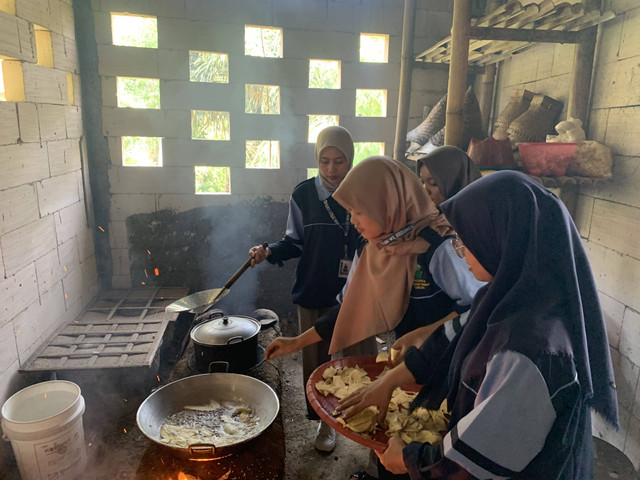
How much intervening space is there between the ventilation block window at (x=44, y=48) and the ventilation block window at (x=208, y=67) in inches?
56.1

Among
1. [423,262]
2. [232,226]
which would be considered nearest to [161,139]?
[232,226]

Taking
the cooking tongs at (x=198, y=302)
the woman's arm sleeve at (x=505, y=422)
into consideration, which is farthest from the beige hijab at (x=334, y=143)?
the woman's arm sleeve at (x=505, y=422)

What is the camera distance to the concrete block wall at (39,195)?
3441mm

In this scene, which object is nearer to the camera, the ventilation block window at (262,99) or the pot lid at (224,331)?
the pot lid at (224,331)

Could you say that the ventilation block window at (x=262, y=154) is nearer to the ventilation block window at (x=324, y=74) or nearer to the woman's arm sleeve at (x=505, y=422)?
the ventilation block window at (x=324, y=74)

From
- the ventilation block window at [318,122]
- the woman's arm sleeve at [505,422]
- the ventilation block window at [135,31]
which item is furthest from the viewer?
the ventilation block window at [318,122]

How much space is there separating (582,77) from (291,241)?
2469 mm

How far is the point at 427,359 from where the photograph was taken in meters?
1.72

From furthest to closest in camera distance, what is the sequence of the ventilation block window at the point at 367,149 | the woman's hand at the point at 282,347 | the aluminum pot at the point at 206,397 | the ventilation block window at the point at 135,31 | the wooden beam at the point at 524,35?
the ventilation block window at the point at 367,149, the ventilation block window at the point at 135,31, the wooden beam at the point at 524,35, the woman's hand at the point at 282,347, the aluminum pot at the point at 206,397

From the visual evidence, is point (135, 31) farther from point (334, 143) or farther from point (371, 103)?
point (334, 143)

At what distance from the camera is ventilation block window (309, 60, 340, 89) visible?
5438 mm

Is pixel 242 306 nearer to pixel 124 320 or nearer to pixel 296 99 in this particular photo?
pixel 124 320

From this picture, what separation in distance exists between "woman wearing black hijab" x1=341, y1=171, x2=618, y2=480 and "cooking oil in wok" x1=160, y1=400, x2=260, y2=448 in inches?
40.5

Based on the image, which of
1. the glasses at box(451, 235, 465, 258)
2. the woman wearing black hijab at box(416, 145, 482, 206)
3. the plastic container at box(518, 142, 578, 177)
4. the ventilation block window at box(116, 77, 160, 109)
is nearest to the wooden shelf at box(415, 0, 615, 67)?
the plastic container at box(518, 142, 578, 177)
